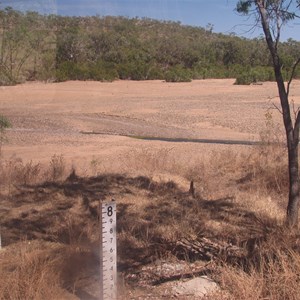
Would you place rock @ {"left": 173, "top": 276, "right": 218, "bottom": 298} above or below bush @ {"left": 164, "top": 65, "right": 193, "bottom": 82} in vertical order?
below

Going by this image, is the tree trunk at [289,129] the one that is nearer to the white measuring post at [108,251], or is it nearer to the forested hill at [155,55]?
the white measuring post at [108,251]

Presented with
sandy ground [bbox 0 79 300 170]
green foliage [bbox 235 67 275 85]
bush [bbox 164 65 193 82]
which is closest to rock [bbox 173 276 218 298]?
sandy ground [bbox 0 79 300 170]

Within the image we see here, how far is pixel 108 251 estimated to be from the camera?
4.40 m

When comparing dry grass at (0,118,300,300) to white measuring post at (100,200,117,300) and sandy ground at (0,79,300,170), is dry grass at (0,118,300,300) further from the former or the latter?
sandy ground at (0,79,300,170)

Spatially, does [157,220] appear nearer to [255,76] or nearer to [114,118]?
[114,118]

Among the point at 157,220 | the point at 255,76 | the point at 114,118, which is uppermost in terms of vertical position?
the point at 255,76

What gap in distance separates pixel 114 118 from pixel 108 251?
848 inches

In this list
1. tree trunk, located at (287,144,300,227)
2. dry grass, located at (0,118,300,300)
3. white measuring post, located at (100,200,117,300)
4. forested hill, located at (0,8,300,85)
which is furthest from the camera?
forested hill, located at (0,8,300,85)

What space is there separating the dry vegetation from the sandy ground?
2.69 metres

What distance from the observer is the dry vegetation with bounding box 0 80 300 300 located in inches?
190

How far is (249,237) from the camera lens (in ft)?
21.4

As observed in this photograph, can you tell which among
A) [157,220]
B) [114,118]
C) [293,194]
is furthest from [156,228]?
[114,118]

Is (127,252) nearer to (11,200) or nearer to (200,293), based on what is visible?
(200,293)

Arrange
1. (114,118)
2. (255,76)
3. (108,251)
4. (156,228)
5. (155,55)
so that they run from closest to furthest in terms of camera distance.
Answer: (108,251) < (156,228) < (114,118) < (255,76) < (155,55)
